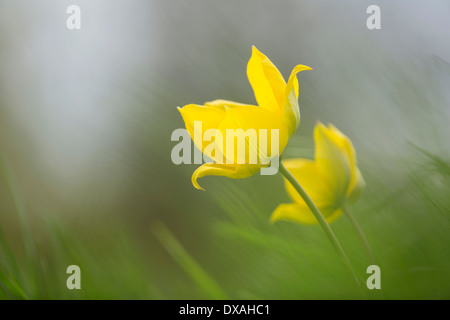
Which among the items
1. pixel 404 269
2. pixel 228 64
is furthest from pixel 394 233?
pixel 228 64

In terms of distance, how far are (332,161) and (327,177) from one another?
0.01m

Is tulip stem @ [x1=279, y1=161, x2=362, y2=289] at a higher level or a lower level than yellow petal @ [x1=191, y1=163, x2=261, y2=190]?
lower

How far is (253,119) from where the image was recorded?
0.17m

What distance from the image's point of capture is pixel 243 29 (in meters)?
0.28

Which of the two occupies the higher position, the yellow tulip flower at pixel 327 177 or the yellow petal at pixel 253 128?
the yellow petal at pixel 253 128

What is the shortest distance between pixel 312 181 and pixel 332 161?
0.02 metres

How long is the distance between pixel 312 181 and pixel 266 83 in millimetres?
67

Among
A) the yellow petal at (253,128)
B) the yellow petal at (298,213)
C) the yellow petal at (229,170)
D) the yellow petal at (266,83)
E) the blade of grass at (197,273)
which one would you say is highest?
the yellow petal at (266,83)

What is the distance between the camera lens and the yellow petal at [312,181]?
21cm

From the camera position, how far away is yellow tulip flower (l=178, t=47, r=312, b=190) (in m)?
0.17

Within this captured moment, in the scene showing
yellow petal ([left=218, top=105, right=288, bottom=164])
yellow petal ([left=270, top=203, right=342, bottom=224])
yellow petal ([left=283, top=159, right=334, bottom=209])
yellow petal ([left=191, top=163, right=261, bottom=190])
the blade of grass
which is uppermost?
yellow petal ([left=218, top=105, right=288, bottom=164])

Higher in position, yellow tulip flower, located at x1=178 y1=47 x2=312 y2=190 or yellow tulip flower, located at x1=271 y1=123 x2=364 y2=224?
yellow tulip flower, located at x1=178 y1=47 x2=312 y2=190

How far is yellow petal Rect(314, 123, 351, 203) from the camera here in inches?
7.8

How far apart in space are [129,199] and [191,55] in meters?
0.19
